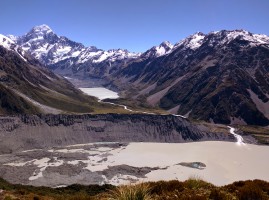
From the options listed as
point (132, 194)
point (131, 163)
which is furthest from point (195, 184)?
point (131, 163)

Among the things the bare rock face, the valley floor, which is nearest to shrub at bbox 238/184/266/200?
the valley floor

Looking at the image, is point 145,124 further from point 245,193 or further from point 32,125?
point 245,193

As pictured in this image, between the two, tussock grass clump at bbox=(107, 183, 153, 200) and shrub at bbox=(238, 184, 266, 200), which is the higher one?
tussock grass clump at bbox=(107, 183, 153, 200)

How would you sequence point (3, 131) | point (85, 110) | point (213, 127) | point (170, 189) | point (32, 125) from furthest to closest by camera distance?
1. point (85, 110)
2. point (213, 127)
3. point (32, 125)
4. point (3, 131)
5. point (170, 189)

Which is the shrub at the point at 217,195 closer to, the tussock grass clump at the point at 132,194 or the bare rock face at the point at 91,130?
the tussock grass clump at the point at 132,194

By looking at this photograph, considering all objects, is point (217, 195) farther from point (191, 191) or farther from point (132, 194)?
point (132, 194)

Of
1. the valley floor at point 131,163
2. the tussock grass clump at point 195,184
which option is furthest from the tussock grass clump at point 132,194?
the valley floor at point 131,163

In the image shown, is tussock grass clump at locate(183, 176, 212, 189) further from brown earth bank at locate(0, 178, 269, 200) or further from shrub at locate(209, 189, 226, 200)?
shrub at locate(209, 189, 226, 200)

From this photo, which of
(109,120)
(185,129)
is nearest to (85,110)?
(109,120)
